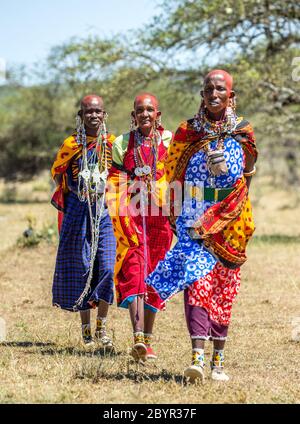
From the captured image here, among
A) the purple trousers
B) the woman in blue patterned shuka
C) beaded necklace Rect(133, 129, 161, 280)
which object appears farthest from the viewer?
the woman in blue patterned shuka

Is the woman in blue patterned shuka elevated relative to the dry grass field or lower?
elevated

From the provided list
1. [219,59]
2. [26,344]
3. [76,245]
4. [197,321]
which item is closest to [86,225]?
[76,245]

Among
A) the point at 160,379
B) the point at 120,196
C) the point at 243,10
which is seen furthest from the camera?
the point at 243,10

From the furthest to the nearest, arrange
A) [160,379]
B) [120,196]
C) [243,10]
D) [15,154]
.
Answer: [15,154]
[243,10]
[120,196]
[160,379]

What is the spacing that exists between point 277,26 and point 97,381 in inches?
401

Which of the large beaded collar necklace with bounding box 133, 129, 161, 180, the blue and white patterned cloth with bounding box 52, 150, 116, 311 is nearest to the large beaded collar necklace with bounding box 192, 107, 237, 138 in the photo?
the large beaded collar necklace with bounding box 133, 129, 161, 180

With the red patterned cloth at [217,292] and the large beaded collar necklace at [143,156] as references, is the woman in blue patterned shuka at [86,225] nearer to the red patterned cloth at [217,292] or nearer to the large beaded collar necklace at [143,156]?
the large beaded collar necklace at [143,156]

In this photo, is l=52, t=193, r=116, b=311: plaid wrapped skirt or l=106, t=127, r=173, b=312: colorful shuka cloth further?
l=52, t=193, r=116, b=311: plaid wrapped skirt

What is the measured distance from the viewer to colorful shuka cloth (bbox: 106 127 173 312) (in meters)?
6.31

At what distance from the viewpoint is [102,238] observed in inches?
272

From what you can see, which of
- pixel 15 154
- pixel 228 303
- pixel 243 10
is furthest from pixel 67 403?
pixel 15 154

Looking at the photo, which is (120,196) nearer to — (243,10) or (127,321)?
(127,321)

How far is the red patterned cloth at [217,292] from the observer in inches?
205

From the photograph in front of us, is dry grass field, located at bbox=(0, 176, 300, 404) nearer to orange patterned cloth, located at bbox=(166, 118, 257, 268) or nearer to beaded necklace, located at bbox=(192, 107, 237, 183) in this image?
orange patterned cloth, located at bbox=(166, 118, 257, 268)
